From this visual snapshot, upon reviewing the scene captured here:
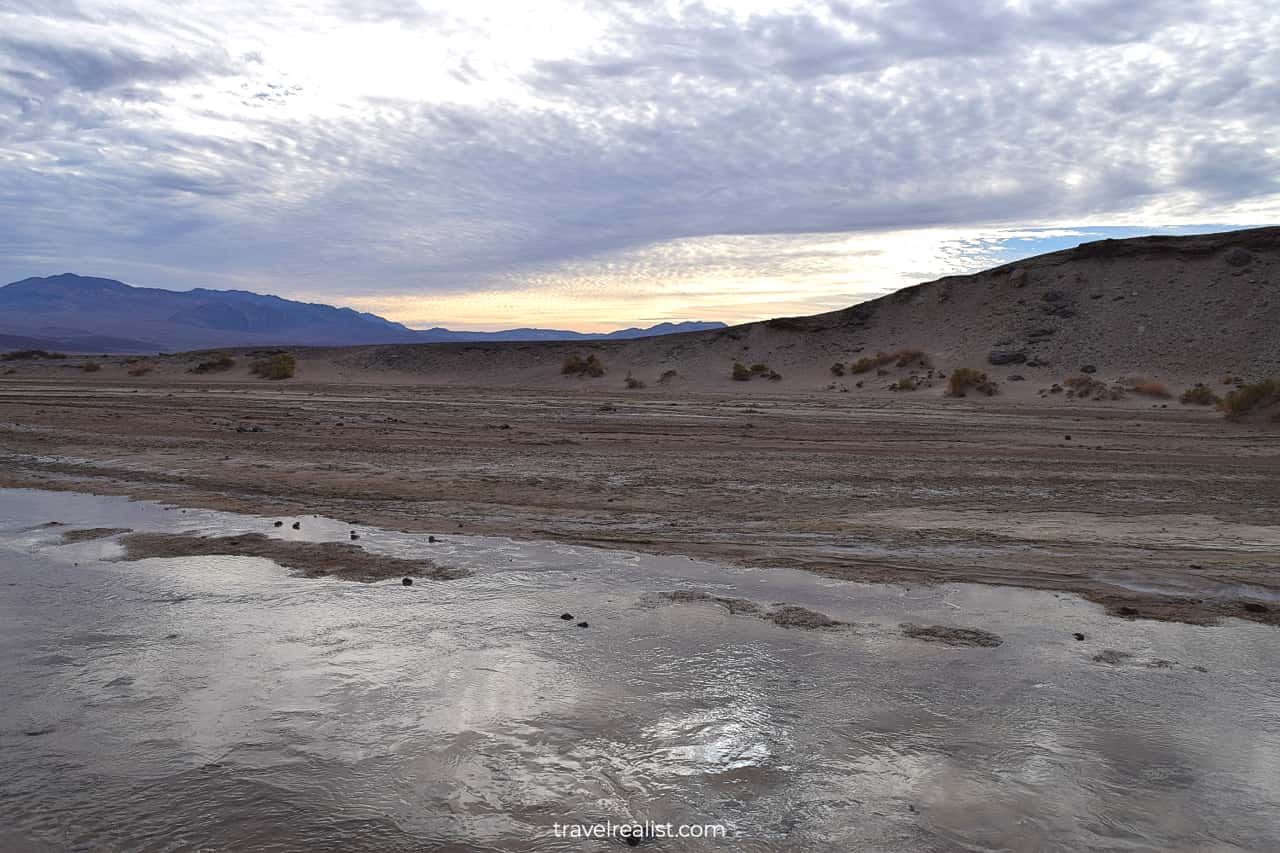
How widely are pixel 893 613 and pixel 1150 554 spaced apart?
358cm

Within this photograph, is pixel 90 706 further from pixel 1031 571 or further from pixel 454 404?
pixel 454 404

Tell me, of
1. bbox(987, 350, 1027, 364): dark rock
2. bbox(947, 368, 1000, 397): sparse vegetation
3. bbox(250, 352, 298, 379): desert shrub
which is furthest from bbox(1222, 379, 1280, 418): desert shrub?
bbox(250, 352, 298, 379): desert shrub

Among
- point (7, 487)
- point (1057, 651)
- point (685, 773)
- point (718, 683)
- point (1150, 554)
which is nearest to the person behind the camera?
point (685, 773)

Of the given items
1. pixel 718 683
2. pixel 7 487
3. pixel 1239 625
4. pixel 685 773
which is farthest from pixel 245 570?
pixel 1239 625

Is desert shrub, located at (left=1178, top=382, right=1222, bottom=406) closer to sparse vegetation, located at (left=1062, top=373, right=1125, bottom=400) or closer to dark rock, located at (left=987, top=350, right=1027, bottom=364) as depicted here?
sparse vegetation, located at (left=1062, top=373, right=1125, bottom=400)

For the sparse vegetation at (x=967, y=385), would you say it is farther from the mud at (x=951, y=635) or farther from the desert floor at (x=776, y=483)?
the mud at (x=951, y=635)

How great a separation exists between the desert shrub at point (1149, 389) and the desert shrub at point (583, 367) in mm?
24875

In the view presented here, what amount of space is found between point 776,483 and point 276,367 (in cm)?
3850

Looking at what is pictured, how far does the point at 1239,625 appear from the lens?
21.4 feet

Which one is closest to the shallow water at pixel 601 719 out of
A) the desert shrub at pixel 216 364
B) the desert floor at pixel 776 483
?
the desert floor at pixel 776 483

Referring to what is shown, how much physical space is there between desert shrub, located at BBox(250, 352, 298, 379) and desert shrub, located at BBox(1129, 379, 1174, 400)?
125 feet

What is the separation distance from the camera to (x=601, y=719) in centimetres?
481

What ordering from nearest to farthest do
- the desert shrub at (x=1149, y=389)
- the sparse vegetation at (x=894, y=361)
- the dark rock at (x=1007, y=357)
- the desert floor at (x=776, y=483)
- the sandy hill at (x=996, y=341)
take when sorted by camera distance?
the desert floor at (x=776, y=483) → the desert shrub at (x=1149, y=389) → the sandy hill at (x=996, y=341) → the dark rock at (x=1007, y=357) → the sparse vegetation at (x=894, y=361)

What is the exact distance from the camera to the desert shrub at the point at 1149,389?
31.8 metres
